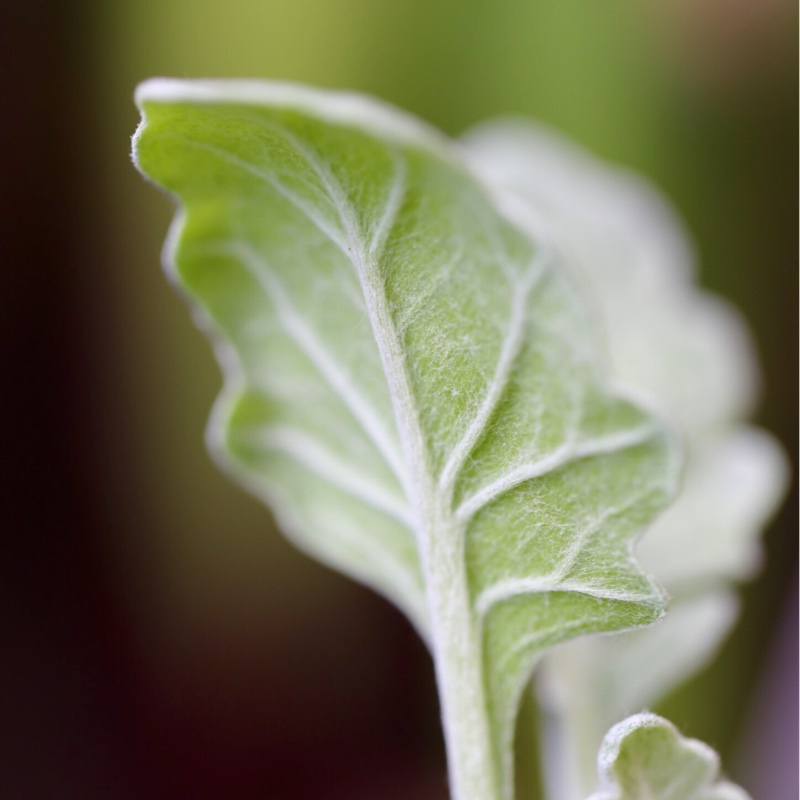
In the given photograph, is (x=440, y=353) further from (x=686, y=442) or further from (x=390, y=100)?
(x=390, y=100)

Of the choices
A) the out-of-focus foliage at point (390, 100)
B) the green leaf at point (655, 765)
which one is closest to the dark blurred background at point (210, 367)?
the out-of-focus foliage at point (390, 100)

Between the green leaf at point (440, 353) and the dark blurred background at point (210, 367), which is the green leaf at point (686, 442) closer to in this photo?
the green leaf at point (440, 353)

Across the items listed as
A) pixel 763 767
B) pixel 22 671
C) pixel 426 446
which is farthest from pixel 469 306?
pixel 22 671

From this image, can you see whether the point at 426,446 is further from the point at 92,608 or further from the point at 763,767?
the point at 92,608

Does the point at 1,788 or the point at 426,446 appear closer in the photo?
the point at 426,446

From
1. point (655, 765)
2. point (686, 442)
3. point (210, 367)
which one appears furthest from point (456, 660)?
point (210, 367)

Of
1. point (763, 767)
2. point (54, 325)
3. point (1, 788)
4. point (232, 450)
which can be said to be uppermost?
point (232, 450)

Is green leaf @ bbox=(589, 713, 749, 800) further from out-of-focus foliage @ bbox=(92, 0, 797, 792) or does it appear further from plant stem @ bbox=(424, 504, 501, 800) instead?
out-of-focus foliage @ bbox=(92, 0, 797, 792)
